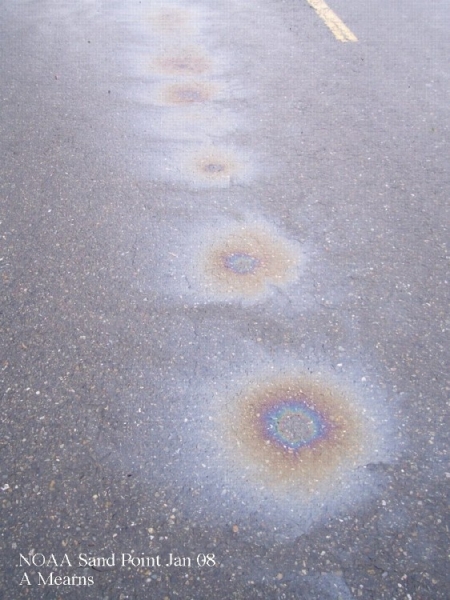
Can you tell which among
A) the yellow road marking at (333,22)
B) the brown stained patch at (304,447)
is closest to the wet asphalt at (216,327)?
the brown stained patch at (304,447)

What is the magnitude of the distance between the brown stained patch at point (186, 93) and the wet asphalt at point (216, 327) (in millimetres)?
48

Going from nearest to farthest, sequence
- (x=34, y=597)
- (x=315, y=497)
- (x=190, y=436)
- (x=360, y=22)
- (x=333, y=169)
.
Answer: (x=34, y=597), (x=315, y=497), (x=190, y=436), (x=333, y=169), (x=360, y=22)

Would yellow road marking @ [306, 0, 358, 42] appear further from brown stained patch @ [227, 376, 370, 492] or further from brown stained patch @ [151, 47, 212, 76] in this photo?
brown stained patch @ [227, 376, 370, 492]

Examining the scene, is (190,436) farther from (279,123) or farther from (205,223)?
(279,123)

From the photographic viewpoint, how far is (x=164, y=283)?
399 centimetres

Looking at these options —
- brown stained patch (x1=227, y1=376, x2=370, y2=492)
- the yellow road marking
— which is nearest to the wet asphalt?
brown stained patch (x1=227, y1=376, x2=370, y2=492)

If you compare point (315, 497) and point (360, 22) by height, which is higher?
point (360, 22)

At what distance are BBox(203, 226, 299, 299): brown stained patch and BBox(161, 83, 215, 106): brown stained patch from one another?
8.06ft

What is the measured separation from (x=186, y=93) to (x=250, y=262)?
3.08 m

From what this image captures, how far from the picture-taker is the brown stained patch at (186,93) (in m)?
6.33

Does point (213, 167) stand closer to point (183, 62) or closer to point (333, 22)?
point (183, 62)

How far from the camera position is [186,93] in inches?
256

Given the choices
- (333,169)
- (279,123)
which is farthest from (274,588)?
(279,123)

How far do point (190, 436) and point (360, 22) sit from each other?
7.27 meters
